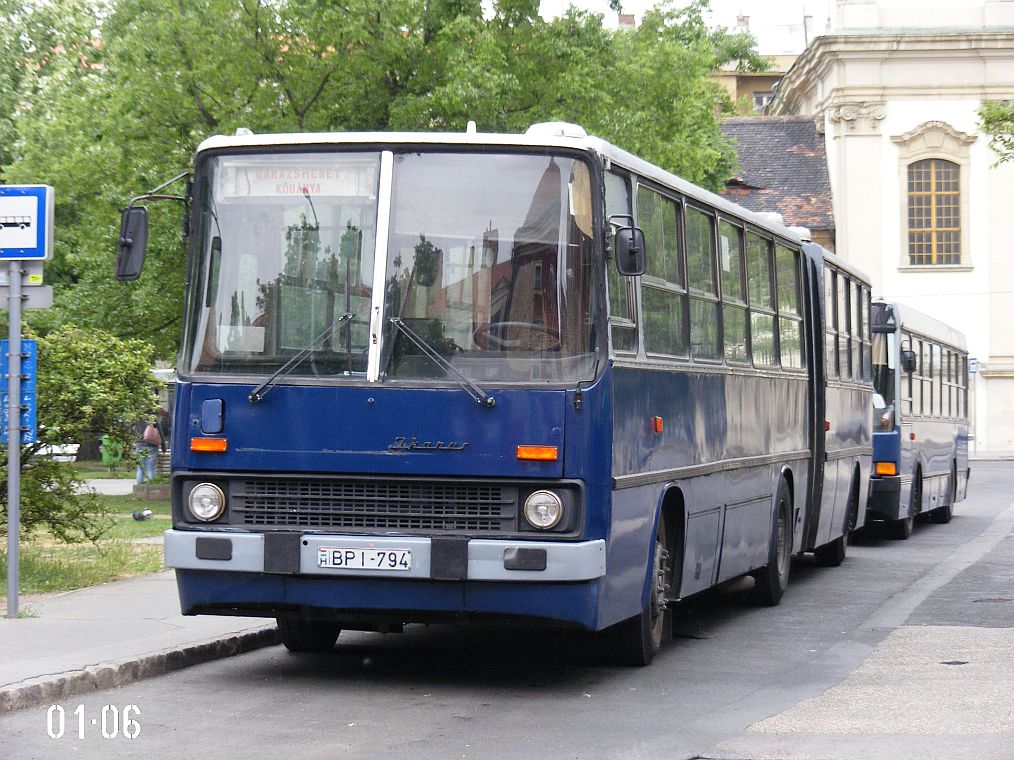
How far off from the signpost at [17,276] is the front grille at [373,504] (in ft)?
9.04

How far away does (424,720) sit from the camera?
8.33 m

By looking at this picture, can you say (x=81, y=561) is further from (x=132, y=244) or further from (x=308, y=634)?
(x=132, y=244)

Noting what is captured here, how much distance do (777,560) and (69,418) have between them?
5750mm

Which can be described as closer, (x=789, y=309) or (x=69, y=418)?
(x=69, y=418)

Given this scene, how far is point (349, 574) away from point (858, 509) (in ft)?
35.3

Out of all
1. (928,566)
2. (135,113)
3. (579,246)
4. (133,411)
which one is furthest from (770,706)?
(135,113)

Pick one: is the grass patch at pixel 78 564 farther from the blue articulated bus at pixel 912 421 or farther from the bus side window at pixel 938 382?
the bus side window at pixel 938 382

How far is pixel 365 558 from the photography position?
8.90 m

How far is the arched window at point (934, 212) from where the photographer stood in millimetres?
56031

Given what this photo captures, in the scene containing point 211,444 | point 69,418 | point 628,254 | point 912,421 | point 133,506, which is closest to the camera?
point 628,254

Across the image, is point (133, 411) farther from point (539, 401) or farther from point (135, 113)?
point (135, 113)

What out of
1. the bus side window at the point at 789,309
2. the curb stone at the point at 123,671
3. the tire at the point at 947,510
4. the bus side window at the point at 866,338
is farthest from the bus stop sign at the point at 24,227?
the tire at the point at 947,510

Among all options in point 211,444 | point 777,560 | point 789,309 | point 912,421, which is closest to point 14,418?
point 211,444

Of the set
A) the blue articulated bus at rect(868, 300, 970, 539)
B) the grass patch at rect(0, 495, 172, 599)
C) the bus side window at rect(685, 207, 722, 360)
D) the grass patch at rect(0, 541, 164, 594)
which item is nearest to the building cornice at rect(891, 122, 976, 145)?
the blue articulated bus at rect(868, 300, 970, 539)
